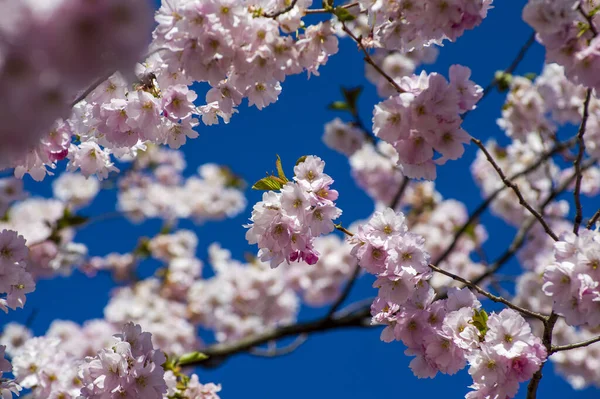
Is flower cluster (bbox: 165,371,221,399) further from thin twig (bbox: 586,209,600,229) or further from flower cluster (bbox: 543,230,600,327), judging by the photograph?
thin twig (bbox: 586,209,600,229)

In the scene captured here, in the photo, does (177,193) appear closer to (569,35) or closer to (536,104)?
(536,104)

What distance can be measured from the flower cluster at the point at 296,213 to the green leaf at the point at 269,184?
59mm

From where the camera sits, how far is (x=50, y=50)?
102 cm

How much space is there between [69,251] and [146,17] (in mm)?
4681

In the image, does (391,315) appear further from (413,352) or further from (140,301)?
(140,301)

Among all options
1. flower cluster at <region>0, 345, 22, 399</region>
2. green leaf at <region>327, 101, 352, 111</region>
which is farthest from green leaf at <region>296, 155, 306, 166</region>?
green leaf at <region>327, 101, 352, 111</region>

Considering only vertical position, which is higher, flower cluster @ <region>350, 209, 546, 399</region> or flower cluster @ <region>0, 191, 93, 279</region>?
flower cluster @ <region>0, 191, 93, 279</region>

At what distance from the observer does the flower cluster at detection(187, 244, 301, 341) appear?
768cm

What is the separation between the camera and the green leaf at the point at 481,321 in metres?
2.15

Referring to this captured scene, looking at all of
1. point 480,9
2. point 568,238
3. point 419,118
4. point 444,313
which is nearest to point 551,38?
point 480,9

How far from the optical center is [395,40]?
89.4 inches

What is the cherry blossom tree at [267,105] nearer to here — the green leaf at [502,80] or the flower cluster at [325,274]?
the green leaf at [502,80]

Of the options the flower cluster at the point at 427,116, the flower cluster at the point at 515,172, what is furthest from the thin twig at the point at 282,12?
the flower cluster at the point at 515,172

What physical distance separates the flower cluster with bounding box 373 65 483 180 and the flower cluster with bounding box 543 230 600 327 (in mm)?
461
